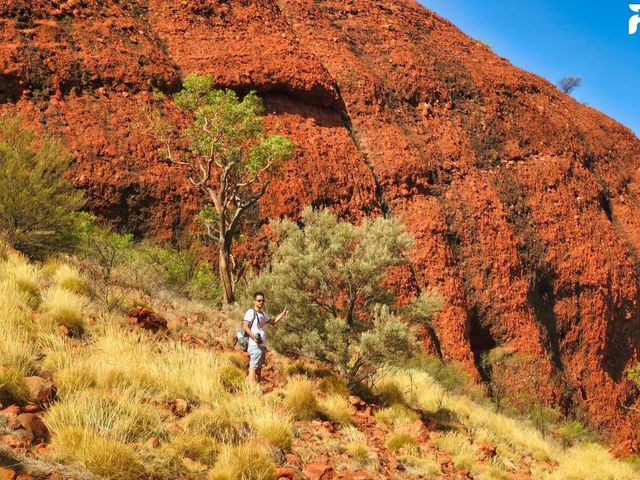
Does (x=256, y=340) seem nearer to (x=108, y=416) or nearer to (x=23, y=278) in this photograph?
(x=108, y=416)

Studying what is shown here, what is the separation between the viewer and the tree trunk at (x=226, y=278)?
1370 centimetres

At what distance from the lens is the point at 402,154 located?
72.1 ft

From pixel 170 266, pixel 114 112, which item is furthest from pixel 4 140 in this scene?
pixel 114 112

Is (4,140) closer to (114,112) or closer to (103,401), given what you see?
(114,112)

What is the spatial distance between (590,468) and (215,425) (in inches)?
275

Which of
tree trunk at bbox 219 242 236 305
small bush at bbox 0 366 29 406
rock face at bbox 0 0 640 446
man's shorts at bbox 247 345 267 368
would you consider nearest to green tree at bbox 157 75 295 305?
tree trunk at bbox 219 242 236 305

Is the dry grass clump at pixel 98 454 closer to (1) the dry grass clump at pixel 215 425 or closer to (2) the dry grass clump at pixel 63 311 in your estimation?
(1) the dry grass clump at pixel 215 425

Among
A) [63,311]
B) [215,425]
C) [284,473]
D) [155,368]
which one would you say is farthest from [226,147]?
[284,473]

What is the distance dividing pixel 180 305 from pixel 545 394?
13.4 meters

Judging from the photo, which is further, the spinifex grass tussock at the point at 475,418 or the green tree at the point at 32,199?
the green tree at the point at 32,199

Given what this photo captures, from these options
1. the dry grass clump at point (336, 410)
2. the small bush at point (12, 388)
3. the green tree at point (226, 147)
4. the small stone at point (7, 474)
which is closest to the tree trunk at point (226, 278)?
the green tree at point (226, 147)

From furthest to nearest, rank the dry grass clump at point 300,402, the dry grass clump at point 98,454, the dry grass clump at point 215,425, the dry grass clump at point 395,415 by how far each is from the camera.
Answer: the dry grass clump at point 395,415, the dry grass clump at point 300,402, the dry grass clump at point 215,425, the dry grass clump at point 98,454

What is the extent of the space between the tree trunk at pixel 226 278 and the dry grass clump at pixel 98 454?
9118 millimetres

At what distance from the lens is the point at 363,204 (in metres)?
20.1
